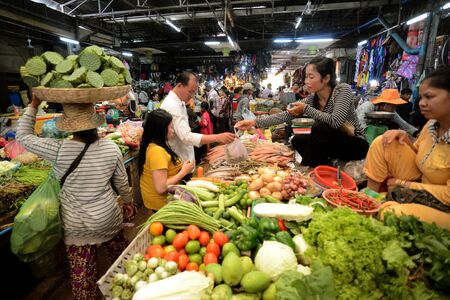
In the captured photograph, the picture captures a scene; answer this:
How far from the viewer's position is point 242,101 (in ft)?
32.2

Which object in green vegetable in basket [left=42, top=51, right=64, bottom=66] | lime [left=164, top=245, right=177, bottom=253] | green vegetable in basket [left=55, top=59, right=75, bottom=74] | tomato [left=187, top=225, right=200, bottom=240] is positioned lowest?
lime [left=164, top=245, right=177, bottom=253]

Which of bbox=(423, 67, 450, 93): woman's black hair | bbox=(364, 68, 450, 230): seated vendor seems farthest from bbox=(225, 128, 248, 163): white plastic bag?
bbox=(423, 67, 450, 93): woman's black hair

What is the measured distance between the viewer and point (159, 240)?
184 centimetres

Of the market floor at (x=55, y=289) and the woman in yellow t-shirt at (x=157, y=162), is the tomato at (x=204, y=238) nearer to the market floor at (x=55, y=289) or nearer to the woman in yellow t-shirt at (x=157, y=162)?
the woman in yellow t-shirt at (x=157, y=162)

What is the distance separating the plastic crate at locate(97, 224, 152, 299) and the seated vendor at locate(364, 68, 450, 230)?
180 centimetres

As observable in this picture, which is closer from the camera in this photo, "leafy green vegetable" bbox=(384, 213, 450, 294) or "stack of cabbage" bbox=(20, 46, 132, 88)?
"leafy green vegetable" bbox=(384, 213, 450, 294)

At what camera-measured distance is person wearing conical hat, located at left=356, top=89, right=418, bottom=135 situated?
511 cm

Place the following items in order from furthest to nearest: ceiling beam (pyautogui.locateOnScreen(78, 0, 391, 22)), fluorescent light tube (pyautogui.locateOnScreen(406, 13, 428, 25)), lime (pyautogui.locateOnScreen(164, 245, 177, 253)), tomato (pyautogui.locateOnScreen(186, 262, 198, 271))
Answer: ceiling beam (pyautogui.locateOnScreen(78, 0, 391, 22)) < fluorescent light tube (pyautogui.locateOnScreen(406, 13, 428, 25)) < lime (pyautogui.locateOnScreen(164, 245, 177, 253)) < tomato (pyautogui.locateOnScreen(186, 262, 198, 271))

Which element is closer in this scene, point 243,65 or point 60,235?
point 60,235

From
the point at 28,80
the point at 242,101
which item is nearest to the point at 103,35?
the point at 242,101

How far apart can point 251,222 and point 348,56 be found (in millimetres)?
14138

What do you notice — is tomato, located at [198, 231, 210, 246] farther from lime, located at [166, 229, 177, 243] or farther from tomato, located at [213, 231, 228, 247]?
lime, located at [166, 229, 177, 243]

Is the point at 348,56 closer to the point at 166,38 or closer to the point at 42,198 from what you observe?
the point at 166,38

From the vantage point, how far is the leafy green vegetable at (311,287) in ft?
4.00
